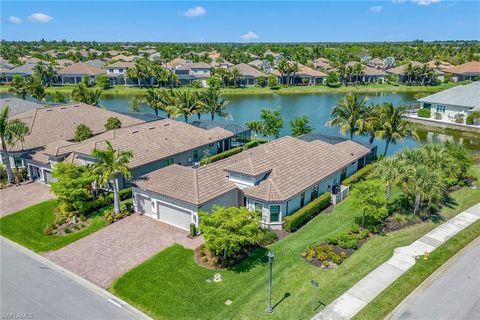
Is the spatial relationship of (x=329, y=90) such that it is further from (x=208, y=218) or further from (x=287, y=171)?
(x=208, y=218)

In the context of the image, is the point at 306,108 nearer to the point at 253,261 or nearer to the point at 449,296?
the point at 253,261

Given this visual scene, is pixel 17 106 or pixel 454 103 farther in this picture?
pixel 454 103

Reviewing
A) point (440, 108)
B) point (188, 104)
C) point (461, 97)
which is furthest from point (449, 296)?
point (461, 97)

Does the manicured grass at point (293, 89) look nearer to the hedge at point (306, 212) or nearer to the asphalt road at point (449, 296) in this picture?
the hedge at point (306, 212)

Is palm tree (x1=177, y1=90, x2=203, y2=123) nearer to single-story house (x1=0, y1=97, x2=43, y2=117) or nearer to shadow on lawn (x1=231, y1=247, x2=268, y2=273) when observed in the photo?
single-story house (x1=0, y1=97, x2=43, y2=117)

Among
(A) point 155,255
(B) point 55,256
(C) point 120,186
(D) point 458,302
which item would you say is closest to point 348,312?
(D) point 458,302

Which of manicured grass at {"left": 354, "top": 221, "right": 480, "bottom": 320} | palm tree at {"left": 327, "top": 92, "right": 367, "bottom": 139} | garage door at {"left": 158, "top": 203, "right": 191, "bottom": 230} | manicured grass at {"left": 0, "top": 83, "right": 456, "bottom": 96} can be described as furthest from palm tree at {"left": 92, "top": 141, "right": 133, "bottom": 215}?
manicured grass at {"left": 0, "top": 83, "right": 456, "bottom": 96}

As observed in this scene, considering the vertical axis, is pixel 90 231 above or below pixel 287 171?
below
